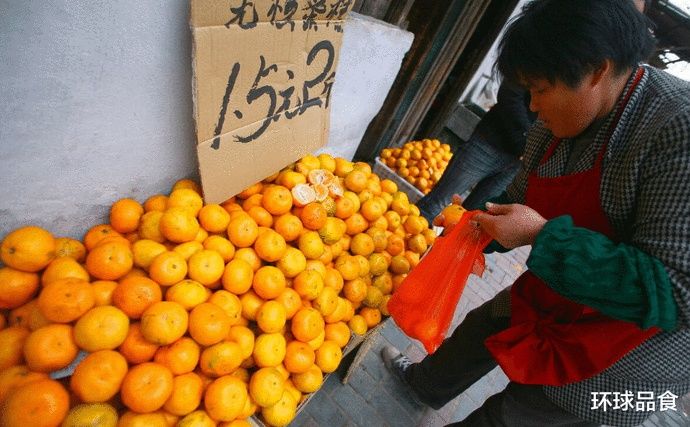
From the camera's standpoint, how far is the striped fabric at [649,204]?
0.91m

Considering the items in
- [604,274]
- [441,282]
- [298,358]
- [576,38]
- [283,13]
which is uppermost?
[576,38]

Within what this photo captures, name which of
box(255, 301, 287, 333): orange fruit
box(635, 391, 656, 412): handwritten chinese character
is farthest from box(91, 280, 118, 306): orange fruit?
box(635, 391, 656, 412): handwritten chinese character

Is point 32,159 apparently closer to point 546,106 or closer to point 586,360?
point 546,106

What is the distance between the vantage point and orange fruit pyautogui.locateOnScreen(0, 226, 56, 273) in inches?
43.8

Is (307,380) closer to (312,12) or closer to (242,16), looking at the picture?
(242,16)

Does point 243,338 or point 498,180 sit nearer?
point 243,338

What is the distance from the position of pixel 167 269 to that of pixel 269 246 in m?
0.41

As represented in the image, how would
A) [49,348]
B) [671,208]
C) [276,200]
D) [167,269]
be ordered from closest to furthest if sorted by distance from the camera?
[671,208]
[49,348]
[167,269]
[276,200]

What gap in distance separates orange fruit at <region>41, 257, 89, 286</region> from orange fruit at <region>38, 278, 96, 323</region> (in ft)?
0.25

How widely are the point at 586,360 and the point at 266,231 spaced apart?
137 centimetres

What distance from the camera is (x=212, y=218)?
1.46m

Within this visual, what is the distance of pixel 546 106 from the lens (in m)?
1.23

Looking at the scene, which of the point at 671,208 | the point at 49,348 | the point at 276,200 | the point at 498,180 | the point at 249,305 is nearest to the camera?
the point at 671,208

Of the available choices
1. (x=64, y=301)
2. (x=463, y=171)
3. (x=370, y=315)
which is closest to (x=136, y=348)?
(x=64, y=301)
